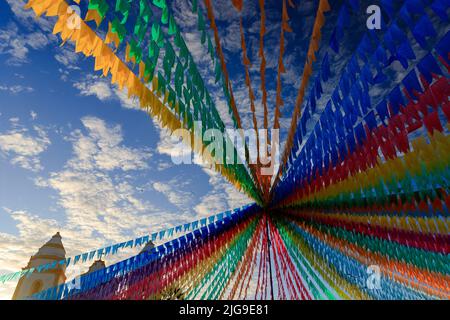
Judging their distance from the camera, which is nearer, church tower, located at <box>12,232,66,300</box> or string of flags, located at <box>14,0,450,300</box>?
string of flags, located at <box>14,0,450,300</box>

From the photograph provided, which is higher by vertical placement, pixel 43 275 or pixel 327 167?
pixel 327 167

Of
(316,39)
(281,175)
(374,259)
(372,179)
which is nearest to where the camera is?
(316,39)

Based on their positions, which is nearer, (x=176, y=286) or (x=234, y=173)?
(x=234, y=173)

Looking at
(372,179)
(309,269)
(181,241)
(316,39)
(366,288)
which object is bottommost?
(366,288)

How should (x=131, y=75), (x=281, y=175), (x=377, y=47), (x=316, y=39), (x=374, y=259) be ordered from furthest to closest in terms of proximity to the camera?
(x=374, y=259), (x=281, y=175), (x=131, y=75), (x=316, y=39), (x=377, y=47)

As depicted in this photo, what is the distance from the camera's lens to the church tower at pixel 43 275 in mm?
21859

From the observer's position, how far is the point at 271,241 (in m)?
7.98

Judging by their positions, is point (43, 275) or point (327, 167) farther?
point (43, 275)

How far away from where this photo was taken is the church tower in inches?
861

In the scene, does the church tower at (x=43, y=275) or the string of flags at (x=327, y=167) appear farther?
the church tower at (x=43, y=275)

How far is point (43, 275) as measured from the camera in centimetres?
2223
